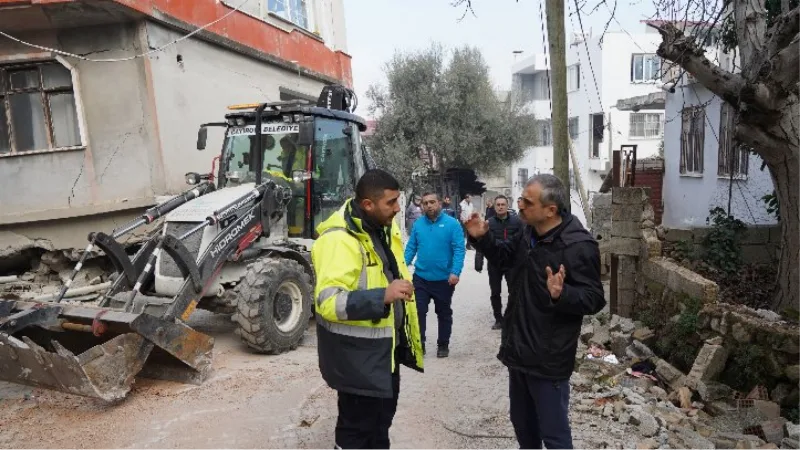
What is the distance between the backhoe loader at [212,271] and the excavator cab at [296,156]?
1cm

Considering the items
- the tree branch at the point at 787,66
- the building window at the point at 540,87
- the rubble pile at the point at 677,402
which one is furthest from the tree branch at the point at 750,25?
the building window at the point at 540,87

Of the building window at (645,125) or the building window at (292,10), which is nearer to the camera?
the building window at (292,10)

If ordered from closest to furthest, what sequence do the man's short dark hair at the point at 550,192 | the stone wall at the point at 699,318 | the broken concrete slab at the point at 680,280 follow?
the man's short dark hair at the point at 550,192
the stone wall at the point at 699,318
the broken concrete slab at the point at 680,280

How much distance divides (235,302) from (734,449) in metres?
4.31

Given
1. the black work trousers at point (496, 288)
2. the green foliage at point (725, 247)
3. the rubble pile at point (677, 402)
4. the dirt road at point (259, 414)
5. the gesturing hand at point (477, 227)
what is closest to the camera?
the gesturing hand at point (477, 227)

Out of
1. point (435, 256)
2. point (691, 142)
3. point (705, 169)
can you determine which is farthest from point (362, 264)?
point (691, 142)

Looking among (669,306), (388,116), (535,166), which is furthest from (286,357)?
(535,166)

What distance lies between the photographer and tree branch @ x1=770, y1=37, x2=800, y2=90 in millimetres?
4688

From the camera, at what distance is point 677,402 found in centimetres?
474

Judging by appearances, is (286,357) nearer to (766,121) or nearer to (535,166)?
(766,121)

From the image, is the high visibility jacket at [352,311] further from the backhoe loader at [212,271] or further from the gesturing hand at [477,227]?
the backhoe loader at [212,271]

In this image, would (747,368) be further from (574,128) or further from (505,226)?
(574,128)

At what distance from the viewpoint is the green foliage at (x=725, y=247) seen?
767 cm

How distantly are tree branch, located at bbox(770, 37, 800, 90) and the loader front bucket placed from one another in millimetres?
5379
